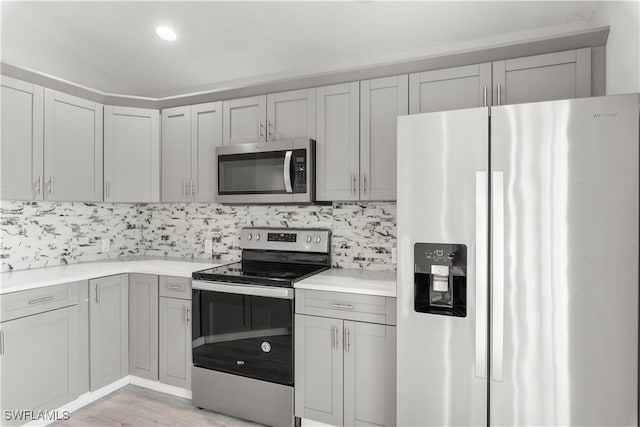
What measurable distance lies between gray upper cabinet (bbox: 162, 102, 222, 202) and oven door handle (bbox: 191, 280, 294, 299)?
73 centimetres

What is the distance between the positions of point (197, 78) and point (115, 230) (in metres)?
1.58

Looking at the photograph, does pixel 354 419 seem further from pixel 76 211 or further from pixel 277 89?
pixel 76 211

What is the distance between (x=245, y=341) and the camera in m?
2.40

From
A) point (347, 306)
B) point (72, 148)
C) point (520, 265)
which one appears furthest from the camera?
point (72, 148)

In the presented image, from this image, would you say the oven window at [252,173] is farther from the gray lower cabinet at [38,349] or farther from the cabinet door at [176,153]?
the gray lower cabinet at [38,349]

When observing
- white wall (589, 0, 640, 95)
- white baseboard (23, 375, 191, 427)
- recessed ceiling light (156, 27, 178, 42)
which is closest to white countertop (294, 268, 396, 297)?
white baseboard (23, 375, 191, 427)

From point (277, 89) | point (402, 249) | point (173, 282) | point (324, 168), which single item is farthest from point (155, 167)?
point (402, 249)

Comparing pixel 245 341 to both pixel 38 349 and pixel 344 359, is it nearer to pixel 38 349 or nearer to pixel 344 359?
pixel 344 359

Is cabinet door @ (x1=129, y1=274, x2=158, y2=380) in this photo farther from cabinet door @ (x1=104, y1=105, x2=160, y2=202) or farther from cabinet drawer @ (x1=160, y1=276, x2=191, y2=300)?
cabinet door @ (x1=104, y1=105, x2=160, y2=202)

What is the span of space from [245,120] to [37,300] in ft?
5.87

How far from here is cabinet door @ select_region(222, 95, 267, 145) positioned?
9.09 feet

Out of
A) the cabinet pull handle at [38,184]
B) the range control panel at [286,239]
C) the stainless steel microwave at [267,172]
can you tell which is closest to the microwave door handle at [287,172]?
the stainless steel microwave at [267,172]

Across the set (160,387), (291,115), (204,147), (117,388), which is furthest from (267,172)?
(117,388)

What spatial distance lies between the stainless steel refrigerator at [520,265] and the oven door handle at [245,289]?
762mm
